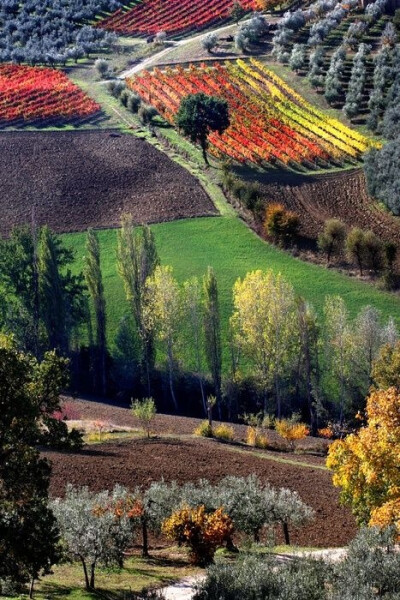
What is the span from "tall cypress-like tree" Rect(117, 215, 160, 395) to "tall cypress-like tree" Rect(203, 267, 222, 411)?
4.78 m

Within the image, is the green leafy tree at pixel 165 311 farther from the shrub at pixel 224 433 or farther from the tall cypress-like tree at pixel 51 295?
the shrub at pixel 224 433

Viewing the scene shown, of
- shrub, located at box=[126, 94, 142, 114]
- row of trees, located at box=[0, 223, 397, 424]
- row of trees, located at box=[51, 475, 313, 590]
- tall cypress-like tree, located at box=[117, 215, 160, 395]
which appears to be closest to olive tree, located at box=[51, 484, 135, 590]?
row of trees, located at box=[51, 475, 313, 590]

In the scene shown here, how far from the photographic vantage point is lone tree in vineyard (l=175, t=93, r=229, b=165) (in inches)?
4023

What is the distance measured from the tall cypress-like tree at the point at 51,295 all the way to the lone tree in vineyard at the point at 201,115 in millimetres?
28498

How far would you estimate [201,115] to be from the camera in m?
102

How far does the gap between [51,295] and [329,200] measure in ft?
99.9

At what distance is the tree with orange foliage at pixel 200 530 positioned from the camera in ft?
130

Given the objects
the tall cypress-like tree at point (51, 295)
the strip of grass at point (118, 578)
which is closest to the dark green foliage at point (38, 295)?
the tall cypress-like tree at point (51, 295)

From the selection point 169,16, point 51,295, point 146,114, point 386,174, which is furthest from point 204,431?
point 169,16

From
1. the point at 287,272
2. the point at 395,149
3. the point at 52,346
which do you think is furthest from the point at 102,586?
the point at 395,149

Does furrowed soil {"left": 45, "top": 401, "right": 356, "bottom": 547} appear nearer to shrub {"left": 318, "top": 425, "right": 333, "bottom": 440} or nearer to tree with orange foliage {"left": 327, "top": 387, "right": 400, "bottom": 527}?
shrub {"left": 318, "top": 425, "right": 333, "bottom": 440}

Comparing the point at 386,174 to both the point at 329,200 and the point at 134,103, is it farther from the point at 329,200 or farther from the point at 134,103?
the point at 134,103

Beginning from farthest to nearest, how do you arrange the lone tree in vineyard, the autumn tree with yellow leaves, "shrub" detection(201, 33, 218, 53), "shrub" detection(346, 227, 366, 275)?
"shrub" detection(201, 33, 218, 53) → the lone tree in vineyard → "shrub" detection(346, 227, 366, 275) → the autumn tree with yellow leaves

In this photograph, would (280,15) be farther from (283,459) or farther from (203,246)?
(283,459)
